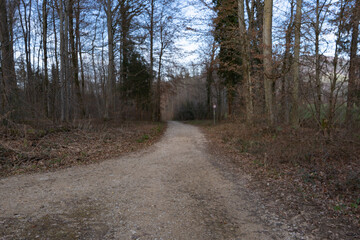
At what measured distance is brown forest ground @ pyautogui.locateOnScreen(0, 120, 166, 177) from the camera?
736 centimetres

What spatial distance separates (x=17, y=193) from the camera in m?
5.08

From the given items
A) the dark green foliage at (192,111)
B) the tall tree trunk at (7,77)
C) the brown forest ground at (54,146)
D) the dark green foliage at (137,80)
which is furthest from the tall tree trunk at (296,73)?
the dark green foliage at (192,111)

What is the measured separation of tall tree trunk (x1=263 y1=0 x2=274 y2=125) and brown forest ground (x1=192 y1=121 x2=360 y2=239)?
1.73 meters

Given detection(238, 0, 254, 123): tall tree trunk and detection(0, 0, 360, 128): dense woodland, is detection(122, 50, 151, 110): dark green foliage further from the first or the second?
detection(238, 0, 254, 123): tall tree trunk

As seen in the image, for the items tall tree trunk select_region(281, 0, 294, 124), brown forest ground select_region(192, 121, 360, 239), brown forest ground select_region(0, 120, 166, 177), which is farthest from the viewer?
tall tree trunk select_region(281, 0, 294, 124)

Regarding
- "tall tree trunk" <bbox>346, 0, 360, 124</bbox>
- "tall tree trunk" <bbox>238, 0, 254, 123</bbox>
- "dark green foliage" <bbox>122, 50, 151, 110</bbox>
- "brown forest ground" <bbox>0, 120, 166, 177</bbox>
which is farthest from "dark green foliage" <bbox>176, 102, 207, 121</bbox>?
"tall tree trunk" <bbox>346, 0, 360, 124</bbox>

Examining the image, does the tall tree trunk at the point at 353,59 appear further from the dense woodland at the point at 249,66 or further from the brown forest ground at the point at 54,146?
the brown forest ground at the point at 54,146

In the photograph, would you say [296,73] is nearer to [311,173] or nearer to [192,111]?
[311,173]

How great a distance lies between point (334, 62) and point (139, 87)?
70.4ft

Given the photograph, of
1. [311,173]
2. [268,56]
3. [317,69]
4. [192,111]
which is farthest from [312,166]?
[192,111]

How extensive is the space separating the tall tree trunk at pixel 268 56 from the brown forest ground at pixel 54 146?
6.66m

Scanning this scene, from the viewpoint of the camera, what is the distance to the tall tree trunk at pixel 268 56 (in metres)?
11.4

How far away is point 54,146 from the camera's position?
29.1 ft

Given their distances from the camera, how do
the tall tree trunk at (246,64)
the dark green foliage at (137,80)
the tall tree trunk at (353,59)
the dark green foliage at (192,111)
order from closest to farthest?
the tall tree trunk at (353,59), the tall tree trunk at (246,64), the dark green foliage at (137,80), the dark green foliage at (192,111)
